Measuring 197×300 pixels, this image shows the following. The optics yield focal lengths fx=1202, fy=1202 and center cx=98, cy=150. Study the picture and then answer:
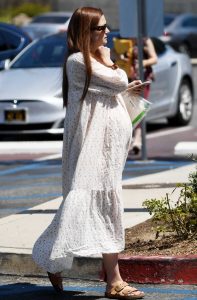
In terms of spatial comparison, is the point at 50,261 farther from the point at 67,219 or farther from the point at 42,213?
the point at 42,213

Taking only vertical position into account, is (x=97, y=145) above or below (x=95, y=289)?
above

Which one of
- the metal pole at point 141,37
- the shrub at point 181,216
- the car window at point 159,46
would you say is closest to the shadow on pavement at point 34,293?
the shrub at point 181,216

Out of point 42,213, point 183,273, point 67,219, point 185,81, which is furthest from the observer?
point 185,81

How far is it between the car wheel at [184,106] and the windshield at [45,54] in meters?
1.95

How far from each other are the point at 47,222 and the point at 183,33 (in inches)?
1176

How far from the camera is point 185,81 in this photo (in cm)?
1853

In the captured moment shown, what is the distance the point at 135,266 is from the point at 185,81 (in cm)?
1084

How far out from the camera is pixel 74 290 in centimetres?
777

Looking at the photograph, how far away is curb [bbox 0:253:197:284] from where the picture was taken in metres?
7.75

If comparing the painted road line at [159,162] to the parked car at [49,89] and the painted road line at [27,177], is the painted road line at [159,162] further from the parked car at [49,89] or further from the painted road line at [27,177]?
the parked car at [49,89]

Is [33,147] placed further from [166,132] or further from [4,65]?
[166,132]

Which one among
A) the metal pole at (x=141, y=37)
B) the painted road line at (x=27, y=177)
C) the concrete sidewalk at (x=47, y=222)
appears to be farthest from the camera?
the metal pole at (x=141, y=37)

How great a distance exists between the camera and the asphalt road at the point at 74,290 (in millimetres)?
7507

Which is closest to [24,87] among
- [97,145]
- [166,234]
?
[166,234]
